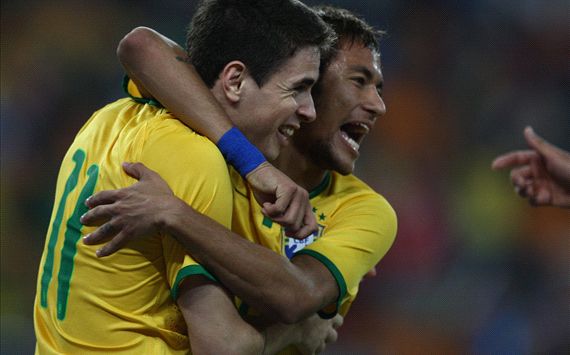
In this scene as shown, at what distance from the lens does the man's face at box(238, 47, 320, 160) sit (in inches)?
95.5

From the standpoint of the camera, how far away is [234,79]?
7.93 ft

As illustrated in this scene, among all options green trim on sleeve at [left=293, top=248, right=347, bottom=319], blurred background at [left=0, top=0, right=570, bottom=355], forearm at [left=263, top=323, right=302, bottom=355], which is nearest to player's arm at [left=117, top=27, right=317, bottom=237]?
green trim on sleeve at [left=293, top=248, right=347, bottom=319]

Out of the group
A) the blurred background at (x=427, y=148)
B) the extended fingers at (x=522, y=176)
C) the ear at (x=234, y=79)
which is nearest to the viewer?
the ear at (x=234, y=79)

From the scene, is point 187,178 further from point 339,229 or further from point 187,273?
point 339,229

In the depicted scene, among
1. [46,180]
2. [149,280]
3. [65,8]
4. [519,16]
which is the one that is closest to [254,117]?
[149,280]

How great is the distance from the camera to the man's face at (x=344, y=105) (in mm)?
3062

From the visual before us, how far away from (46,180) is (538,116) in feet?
11.5

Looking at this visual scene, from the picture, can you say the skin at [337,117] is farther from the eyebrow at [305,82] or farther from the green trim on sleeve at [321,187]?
the eyebrow at [305,82]

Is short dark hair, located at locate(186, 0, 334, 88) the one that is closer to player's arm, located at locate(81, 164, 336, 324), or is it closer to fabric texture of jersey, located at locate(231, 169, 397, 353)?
fabric texture of jersey, located at locate(231, 169, 397, 353)

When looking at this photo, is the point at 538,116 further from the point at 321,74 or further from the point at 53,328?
the point at 53,328

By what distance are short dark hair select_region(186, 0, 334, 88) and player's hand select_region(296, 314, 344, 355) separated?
2.90 feet

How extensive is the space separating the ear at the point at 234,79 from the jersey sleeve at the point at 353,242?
549 millimetres

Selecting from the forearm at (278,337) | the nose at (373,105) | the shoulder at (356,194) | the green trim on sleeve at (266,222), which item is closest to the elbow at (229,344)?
the forearm at (278,337)

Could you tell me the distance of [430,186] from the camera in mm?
5730
